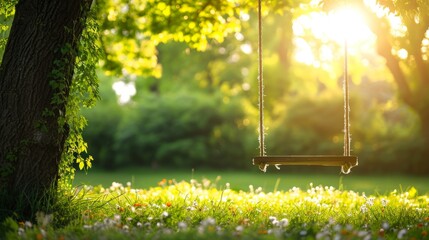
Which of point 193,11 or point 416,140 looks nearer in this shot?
point 193,11

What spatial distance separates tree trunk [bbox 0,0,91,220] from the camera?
6371mm

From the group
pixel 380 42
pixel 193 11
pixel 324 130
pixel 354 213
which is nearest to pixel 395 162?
pixel 324 130

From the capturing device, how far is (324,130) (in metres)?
22.7

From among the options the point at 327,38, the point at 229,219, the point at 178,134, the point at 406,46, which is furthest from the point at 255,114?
the point at 229,219

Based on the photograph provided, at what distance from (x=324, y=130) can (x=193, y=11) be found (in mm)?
13564

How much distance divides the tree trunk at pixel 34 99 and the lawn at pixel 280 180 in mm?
8704

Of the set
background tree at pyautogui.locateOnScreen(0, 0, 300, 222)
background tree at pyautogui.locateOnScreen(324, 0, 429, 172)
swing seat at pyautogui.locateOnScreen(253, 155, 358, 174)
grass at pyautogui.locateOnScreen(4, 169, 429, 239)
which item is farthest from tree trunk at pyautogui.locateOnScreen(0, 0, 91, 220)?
background tree at pyautogui.locateOnScreen(324, 0, 429, 172)

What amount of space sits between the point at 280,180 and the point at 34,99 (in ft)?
46.4

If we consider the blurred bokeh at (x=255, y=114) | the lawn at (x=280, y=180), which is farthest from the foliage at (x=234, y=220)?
the blurred bokeh at (x=255, y=114)

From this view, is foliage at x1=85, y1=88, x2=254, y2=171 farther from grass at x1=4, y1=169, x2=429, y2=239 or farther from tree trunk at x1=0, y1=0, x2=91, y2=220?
tree trunk at x1=0, y1=0, x2=91, y2=220

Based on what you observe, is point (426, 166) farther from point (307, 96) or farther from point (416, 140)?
point (307, 96)

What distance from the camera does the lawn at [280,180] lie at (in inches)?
655

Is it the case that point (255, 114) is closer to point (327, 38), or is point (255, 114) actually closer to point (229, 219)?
point (327, 38)

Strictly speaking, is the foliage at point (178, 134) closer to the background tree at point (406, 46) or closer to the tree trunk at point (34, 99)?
the background tree at point (406, 46)
